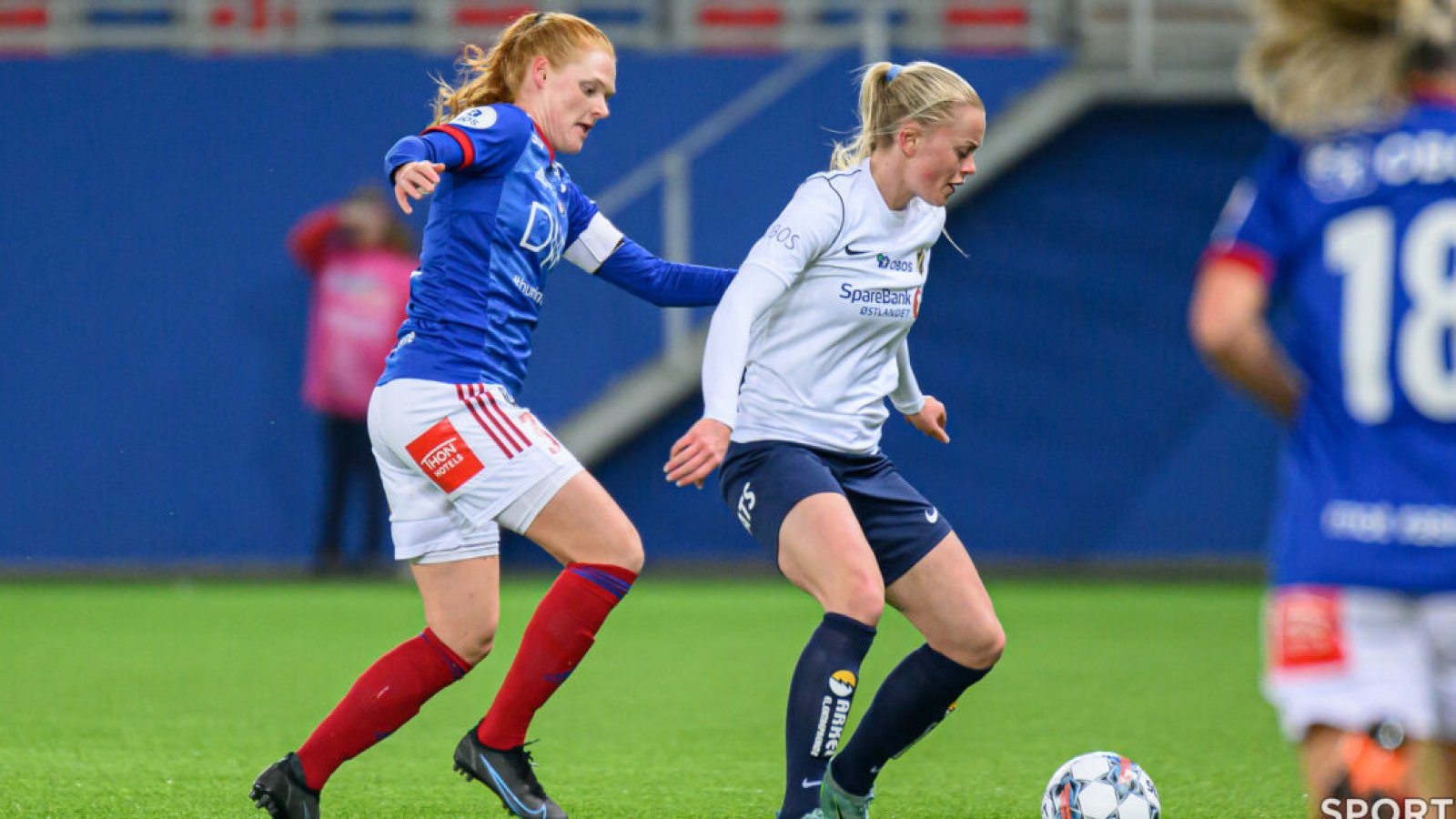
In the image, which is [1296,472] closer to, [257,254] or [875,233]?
[875,233]

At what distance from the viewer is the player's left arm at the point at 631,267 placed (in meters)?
4.50

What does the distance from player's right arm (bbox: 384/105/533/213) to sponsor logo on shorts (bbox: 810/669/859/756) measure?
1.34 m

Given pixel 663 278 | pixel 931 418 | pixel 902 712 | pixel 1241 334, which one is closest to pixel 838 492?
pixel 902 712

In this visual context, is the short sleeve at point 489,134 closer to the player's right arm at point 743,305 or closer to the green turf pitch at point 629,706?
the player's right arm at point 743,305

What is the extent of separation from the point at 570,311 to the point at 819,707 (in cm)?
870

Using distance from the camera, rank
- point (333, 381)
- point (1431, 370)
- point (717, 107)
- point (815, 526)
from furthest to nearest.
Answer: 1. point (717, 107)
2. point (333, 381)
3. point (815, 526)
4. point (1431, 370)

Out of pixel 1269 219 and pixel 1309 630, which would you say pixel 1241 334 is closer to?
pixel 1269 219

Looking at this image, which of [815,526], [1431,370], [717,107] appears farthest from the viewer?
[717,107]

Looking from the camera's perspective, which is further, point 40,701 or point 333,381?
point 333,381

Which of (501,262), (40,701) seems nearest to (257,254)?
(40,701)

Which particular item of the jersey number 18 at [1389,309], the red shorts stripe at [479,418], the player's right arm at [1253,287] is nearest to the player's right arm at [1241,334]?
the player's right arm at [1253,287]

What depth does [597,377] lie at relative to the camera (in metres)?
12.6

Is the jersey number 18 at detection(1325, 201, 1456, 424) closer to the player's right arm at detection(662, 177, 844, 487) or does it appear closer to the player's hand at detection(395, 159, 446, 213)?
the player's right arm at detection(662, 177, 844, 487)

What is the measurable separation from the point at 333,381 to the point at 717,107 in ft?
10.6
